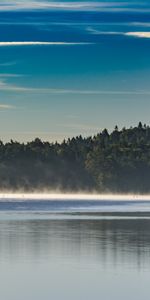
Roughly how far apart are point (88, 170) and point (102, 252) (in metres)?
131

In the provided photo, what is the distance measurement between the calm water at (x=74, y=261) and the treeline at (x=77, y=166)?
373ft

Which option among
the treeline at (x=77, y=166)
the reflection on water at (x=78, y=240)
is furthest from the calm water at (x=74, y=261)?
the treeline at (x=77, y=166)

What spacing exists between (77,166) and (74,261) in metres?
137

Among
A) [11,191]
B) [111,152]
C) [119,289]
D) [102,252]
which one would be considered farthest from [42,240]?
[111,152]

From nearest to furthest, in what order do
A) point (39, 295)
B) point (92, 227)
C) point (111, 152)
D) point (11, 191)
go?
point (39, 295)
point (92, 227)
point (11, 191)
point (111, 152)

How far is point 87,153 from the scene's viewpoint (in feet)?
563

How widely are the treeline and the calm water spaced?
113664mm

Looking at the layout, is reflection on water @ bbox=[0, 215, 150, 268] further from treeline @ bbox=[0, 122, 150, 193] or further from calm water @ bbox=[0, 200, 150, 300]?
treeline @ bbox=[0, 122, 150, 193]

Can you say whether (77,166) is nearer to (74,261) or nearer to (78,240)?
(78,240)

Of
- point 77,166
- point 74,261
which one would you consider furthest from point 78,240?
point 77,166

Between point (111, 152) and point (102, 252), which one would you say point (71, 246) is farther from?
point (111, 152)

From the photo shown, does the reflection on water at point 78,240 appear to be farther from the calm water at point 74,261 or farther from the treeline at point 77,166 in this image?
the treeline at point 77,166

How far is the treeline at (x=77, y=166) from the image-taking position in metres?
157

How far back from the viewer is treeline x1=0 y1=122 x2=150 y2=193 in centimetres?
15700
